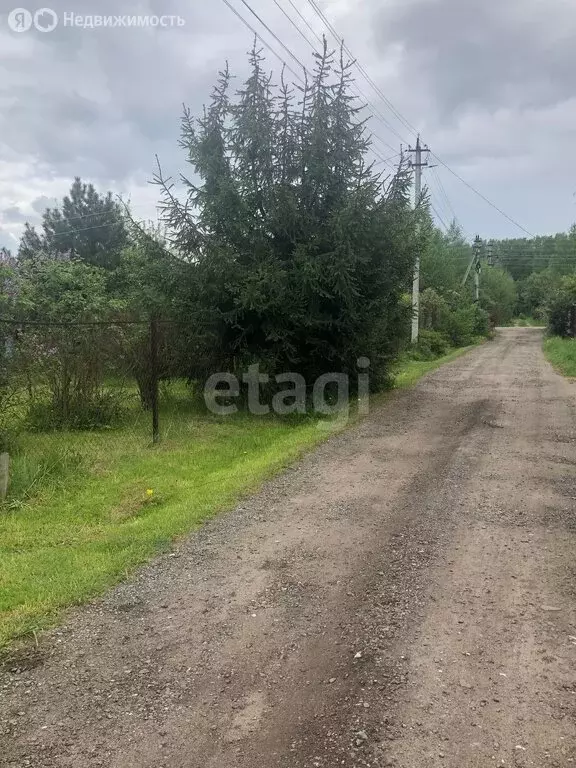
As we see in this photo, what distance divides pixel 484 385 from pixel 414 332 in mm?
10605

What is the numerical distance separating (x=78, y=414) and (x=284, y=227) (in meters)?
4.60

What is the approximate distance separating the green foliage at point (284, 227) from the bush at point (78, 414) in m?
1.77

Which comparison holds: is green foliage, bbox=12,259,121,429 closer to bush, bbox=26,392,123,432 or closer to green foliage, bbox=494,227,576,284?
bush, bbox=26,392,123,432

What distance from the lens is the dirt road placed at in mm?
2488

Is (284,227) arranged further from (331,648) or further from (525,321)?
(525,321)

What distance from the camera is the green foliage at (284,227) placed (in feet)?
33.0

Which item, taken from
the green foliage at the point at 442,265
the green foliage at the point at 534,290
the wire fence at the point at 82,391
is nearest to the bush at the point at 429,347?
the green foliage at the point at 442,265

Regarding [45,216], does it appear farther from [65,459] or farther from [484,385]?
[65,459]

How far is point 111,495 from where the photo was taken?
621 centimetres

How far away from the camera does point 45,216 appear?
31891mm

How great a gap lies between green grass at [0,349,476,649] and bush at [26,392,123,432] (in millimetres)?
293

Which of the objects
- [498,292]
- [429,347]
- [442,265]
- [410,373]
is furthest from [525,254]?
[410,373]

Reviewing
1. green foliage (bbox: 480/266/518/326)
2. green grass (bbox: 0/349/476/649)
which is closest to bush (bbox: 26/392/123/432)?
green grass (bbox: 0/349/476/649)

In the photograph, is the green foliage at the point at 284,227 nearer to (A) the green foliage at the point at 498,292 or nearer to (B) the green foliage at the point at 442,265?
(B) the green foliage at the point at 442,265
